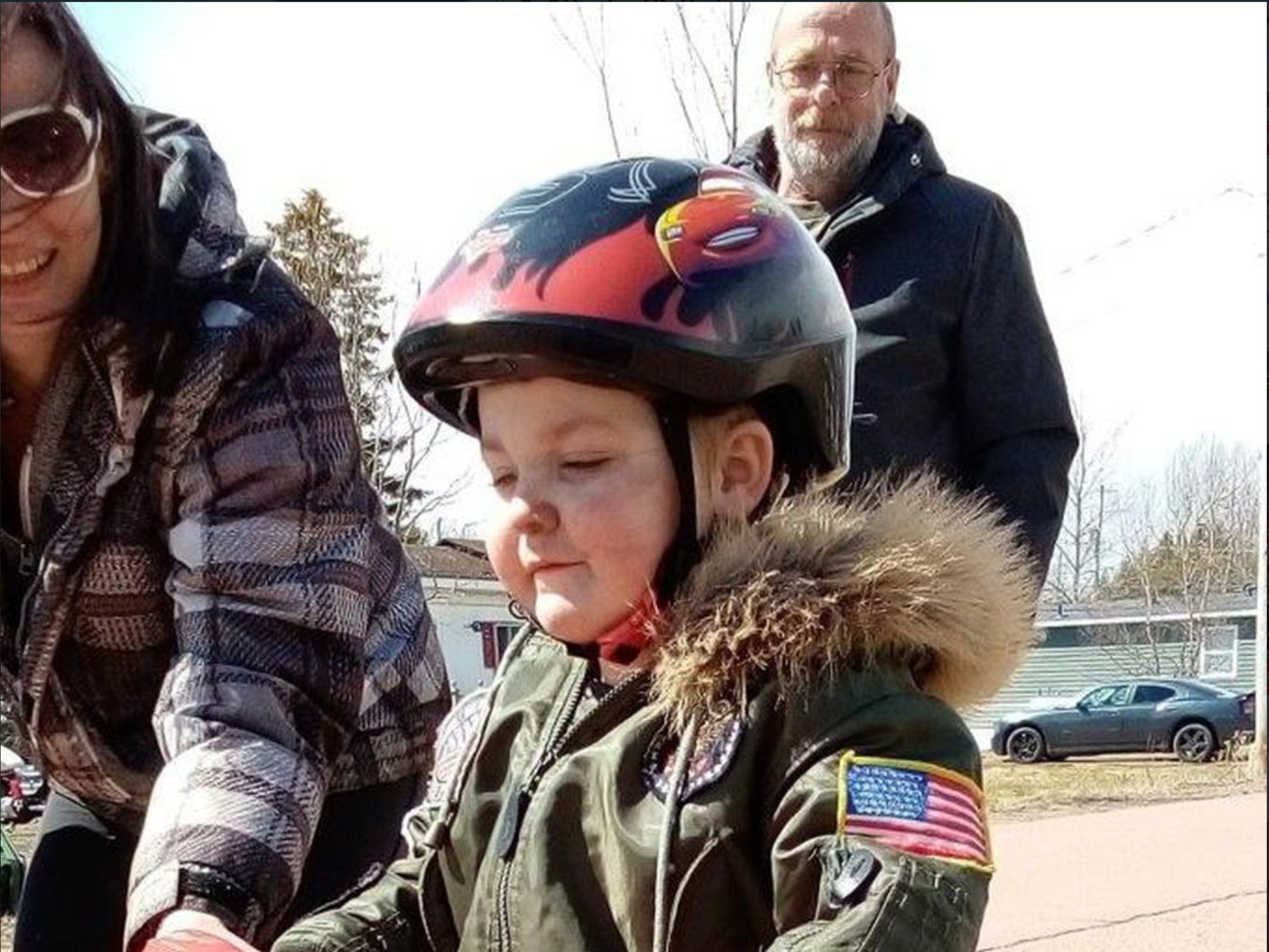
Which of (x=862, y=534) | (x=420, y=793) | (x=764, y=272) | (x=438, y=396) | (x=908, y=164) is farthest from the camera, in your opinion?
(x=908, y=164)

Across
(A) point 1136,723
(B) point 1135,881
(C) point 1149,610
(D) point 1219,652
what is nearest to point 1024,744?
(A) point 1136,723

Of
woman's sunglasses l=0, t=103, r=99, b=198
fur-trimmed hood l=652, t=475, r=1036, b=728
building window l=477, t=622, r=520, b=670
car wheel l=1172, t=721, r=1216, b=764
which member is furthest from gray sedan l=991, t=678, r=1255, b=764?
woman's sunglasses l=0, t=103, r=99, b=198

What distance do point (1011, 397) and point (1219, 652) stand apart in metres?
3.47

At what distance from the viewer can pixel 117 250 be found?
2.29m

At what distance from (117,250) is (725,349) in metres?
0.81

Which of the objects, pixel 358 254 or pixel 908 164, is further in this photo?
pixel 358 254

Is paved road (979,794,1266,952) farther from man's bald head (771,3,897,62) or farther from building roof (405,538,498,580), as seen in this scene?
building roof (405,538,498,580)

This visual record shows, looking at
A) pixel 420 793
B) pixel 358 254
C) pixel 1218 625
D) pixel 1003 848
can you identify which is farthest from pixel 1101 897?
pixel 358 254

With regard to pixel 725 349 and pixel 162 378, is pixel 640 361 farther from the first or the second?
pixel 162 378

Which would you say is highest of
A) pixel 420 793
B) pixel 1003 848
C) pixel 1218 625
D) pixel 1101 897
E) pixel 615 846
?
pixel 615 846

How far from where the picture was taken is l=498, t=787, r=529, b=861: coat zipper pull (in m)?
2.00

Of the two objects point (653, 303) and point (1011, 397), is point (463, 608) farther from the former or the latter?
point (653, 303)

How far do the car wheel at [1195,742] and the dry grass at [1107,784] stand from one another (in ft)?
0.30

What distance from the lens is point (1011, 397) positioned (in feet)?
12.6
